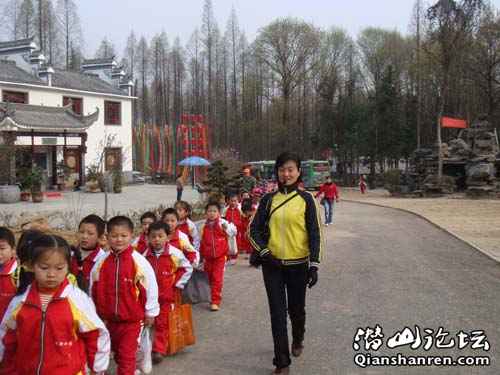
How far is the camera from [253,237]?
4.45 metres

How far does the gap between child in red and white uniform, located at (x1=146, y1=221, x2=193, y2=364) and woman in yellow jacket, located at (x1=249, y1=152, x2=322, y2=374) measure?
0.86 m

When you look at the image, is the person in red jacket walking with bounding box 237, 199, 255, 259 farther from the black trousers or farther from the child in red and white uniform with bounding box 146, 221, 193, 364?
the black trousers

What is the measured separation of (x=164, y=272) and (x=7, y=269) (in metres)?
1.43

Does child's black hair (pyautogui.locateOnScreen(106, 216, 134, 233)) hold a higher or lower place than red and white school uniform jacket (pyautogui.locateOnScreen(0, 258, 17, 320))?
higher

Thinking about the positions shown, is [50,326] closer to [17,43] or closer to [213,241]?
[213,241]

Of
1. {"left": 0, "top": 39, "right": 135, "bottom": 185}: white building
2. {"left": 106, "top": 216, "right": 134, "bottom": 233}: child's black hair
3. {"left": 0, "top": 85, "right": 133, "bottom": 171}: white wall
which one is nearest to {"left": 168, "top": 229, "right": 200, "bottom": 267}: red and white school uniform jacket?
{"left": 106, "top": 216, "right": 134, "bottom": 233}: child's black hair

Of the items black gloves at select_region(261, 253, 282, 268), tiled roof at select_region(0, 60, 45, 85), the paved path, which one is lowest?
the paved path

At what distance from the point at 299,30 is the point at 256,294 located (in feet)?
130

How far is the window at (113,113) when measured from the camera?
3472 cm

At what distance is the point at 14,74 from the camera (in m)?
29.5

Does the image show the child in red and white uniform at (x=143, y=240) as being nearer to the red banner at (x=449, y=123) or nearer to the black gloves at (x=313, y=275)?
the black gloves at (x=313, y=275)

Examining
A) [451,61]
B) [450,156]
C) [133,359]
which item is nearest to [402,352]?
[133,359]

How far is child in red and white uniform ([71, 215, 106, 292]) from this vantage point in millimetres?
4189

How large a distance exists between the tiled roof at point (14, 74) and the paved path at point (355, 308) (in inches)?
924
